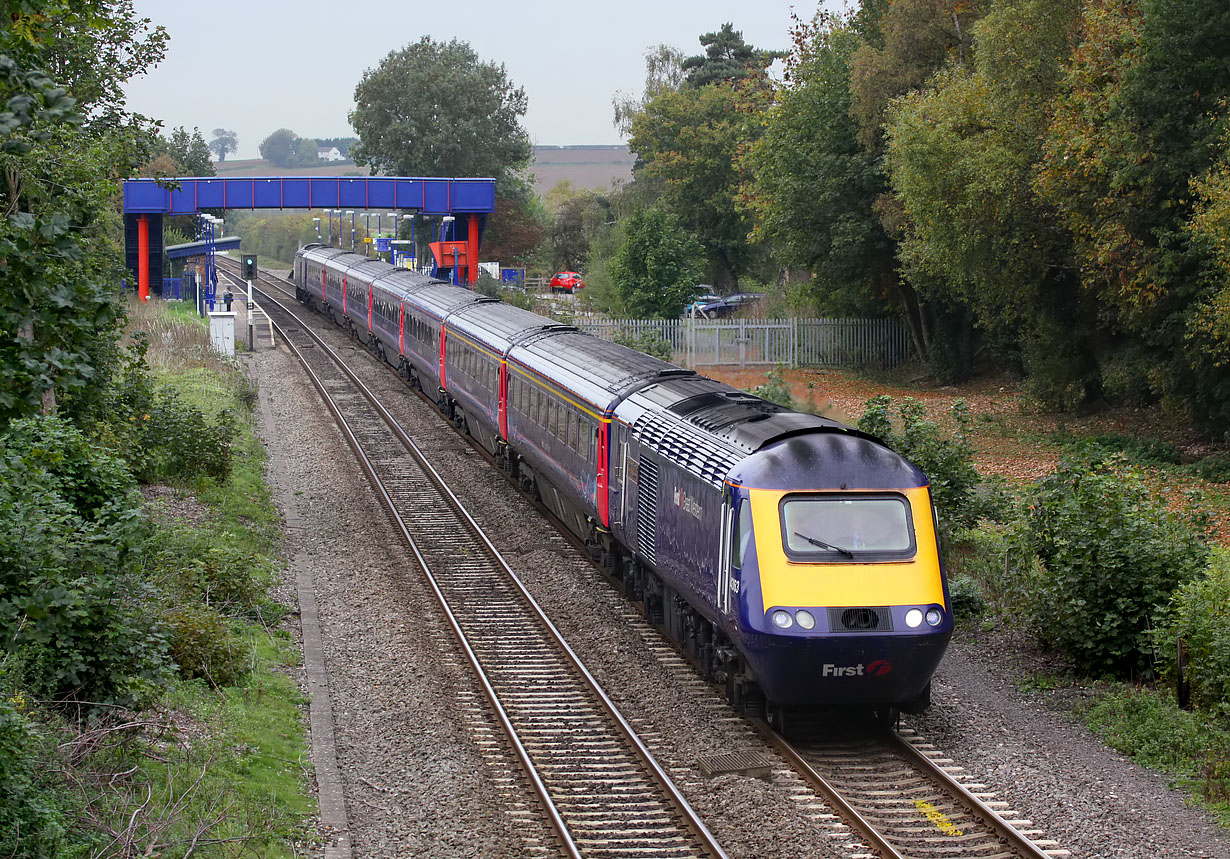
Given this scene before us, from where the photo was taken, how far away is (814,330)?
43969mm

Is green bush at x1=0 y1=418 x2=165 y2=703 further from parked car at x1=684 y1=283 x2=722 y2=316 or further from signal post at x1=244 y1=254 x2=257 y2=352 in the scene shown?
parked car at x1=684 y1=283 x2=722 y2=316

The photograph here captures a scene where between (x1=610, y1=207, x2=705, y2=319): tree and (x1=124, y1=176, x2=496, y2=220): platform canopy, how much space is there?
42.5 ft

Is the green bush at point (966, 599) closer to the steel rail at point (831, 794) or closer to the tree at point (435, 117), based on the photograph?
the steel rail at point (831, 794)

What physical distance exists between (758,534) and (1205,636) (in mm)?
4251

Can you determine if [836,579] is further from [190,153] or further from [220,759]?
[190,153]

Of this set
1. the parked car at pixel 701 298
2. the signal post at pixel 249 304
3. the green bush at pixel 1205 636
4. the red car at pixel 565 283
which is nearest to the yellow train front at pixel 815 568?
the green bush at pixel 1205 636

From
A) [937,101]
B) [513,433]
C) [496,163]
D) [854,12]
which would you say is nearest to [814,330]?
[854,12]

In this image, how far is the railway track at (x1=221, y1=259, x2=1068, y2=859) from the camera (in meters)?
9.04

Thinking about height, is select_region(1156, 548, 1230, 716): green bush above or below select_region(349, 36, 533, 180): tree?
below

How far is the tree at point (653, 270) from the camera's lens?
45.2 metres

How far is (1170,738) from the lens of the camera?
10719 mm

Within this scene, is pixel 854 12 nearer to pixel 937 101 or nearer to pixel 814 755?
pixel 937 101

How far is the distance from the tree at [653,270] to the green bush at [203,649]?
110ft

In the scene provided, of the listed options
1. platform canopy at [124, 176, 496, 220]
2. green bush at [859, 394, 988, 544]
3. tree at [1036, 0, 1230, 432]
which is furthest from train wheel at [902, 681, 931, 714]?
platform canopy at [124, 176, 496, 220]
